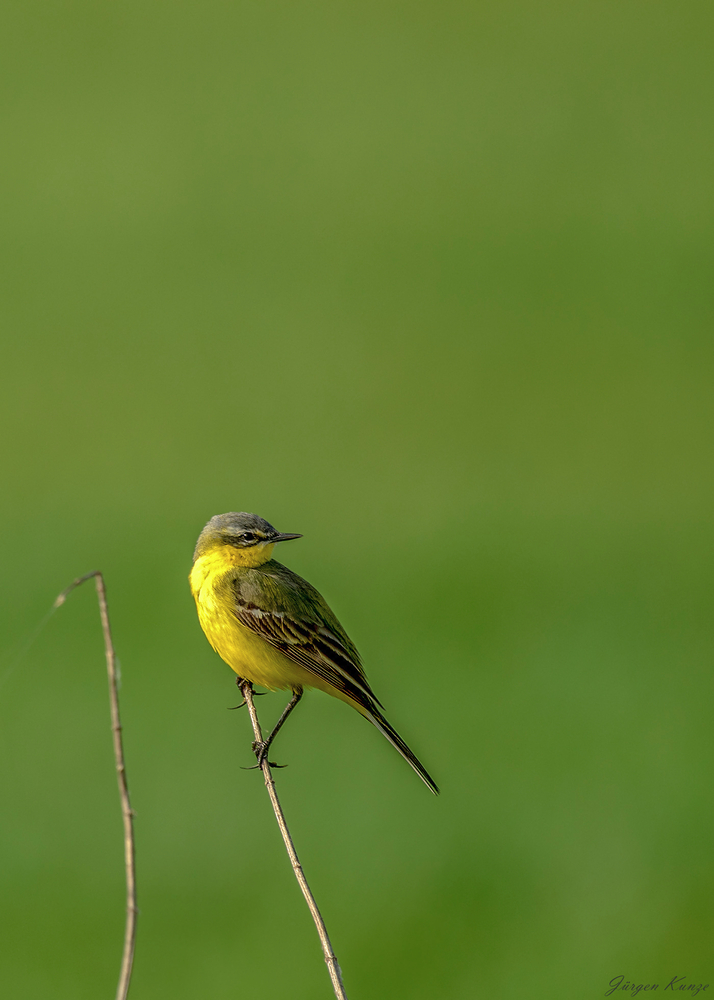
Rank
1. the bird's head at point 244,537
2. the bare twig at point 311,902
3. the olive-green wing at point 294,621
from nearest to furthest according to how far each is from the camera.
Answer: the bare twig at point 311,902 < the olive-green wing at point 294,621 < the bird's head at point 244,537

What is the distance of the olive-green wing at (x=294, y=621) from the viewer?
3.21 metres

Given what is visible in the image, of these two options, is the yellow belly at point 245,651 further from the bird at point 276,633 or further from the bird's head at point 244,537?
the bird's head at point 244,537

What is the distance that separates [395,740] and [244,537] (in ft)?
3.16

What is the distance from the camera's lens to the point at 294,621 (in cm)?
325

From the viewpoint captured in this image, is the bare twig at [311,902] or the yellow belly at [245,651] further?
the yellow belly at [245,651]

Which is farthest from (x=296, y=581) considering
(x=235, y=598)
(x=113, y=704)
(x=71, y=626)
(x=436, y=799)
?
(x=71, y=626)

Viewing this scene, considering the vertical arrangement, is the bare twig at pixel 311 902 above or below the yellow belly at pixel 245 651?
below

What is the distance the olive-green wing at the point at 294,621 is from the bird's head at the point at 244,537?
102 mm

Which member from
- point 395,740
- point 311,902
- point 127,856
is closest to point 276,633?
point 395,740

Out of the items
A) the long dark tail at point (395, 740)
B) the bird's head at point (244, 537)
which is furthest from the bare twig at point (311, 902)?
the bird's head at point (244, 537)

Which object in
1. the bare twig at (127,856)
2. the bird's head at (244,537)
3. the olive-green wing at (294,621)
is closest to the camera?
the bare twig at (127,856)

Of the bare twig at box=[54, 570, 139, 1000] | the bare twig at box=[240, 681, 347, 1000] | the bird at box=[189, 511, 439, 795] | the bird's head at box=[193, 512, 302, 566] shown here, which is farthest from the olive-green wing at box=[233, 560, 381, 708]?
the bare twig at box=[54, 570, 139, 1000]

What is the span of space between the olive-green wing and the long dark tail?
0.11 metres

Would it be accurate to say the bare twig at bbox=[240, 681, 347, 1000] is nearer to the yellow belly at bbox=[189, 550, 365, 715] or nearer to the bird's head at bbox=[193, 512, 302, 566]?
the yellow belly at bbox=[189, 550, 365, 715]
